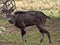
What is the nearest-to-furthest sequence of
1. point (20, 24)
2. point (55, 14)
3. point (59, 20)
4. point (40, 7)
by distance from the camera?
point (20, 24) < point (59, 20) < point (55, 14) < point (40, 7)

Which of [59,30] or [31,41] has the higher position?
[31,41]

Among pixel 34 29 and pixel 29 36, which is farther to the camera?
pixel 34 29

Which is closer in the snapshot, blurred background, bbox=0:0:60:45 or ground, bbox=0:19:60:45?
ground, bbox=0:19:60:45

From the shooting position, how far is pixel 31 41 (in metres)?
12.0

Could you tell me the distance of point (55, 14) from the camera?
60.4 ft

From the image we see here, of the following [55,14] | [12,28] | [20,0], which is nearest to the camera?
[12,28]

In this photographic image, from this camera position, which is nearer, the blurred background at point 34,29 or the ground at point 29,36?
the ground at point 29,36

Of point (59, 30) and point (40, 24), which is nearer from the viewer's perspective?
point (40, 24)

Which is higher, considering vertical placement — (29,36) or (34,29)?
(29,36)

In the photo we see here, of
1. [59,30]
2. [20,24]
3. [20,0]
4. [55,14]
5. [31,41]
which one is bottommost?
[20,0]

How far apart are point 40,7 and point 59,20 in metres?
4.10

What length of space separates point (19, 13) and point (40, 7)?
354 inches

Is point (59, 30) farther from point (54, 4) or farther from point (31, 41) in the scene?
point (54, 4)

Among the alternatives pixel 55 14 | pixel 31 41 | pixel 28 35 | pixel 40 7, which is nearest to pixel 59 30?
pixel 28 35
